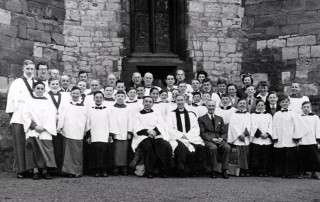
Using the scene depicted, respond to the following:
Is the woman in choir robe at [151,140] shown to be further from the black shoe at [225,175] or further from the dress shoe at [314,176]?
the dress shoe at [314,176]

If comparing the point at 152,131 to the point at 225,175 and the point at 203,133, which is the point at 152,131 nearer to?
the point at 203,133

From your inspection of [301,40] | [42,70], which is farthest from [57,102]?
[301,40]

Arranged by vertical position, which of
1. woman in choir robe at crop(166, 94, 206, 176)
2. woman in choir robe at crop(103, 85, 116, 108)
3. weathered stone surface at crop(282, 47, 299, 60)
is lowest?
woman in choir robe at crop(166, 94, 206, 176)

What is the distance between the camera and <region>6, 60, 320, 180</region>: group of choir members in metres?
8.98

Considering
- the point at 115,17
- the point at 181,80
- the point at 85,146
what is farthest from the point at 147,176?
the point at 115,17

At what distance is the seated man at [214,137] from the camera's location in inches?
377

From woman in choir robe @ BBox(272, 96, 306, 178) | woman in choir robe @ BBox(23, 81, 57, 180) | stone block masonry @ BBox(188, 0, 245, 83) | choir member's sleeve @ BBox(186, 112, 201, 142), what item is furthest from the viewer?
stone block masonry @ BBox(188, 0, 245, 83)

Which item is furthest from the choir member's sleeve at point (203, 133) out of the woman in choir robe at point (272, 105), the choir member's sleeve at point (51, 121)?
the choir member's sleeve at point (51, 121)

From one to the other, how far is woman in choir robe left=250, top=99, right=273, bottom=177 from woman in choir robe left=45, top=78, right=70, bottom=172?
3717 millimetres

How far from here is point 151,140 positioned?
9438mm

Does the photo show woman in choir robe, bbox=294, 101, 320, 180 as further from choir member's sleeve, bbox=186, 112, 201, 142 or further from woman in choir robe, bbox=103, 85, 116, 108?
woman in choir robe, bbox=103, 85, 116, 108

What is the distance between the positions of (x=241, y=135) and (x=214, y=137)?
1.79 feet

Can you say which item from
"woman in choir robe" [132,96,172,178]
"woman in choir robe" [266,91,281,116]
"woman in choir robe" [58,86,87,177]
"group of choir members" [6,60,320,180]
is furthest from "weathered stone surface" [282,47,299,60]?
"woman in choir robe" [58,86,87,177]

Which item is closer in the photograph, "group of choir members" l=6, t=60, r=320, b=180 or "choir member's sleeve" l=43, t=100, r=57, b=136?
"choir member's sleeve" l=43, t=100, r=57, b=136
